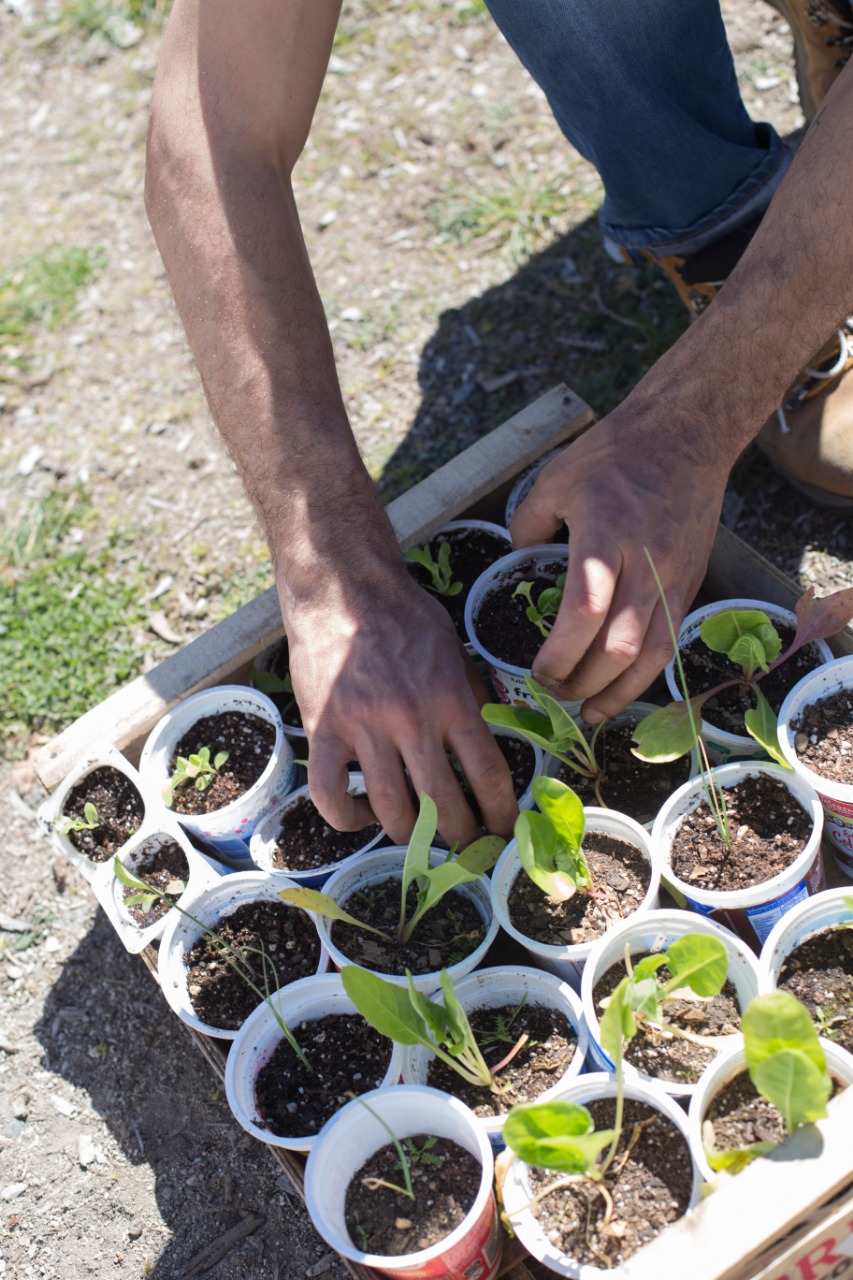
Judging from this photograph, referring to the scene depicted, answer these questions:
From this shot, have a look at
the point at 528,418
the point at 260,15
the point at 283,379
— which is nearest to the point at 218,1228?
the point at 283,379

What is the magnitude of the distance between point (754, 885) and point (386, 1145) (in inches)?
20.1

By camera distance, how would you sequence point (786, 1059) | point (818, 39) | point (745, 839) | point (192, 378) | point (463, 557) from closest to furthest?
point (786, 1059) → point (745, 839) → point (463, 557) → point (818, 39) → point (192, 378)

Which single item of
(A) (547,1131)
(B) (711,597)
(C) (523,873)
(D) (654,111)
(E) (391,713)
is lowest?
(B) (711,597)

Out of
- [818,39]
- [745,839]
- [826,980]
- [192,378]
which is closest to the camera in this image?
[826,980]

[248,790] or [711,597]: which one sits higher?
[248,790]

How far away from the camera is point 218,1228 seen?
1.52 metres

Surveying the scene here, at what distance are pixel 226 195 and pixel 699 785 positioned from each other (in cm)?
104

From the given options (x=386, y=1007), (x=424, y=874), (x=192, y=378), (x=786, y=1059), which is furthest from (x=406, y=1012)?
(x=192, y=378)

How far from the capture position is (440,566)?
166 centimetres

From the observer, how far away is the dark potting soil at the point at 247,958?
4.59 feet

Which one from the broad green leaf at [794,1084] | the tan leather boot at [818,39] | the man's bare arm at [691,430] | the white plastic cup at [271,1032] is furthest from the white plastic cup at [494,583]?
the tan leather boot at [818,39]

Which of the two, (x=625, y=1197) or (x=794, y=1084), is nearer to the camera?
(x=794, y=1084)

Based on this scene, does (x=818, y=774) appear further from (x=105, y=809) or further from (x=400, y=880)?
(x=105, y=809)

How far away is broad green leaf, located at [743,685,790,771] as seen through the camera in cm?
127
